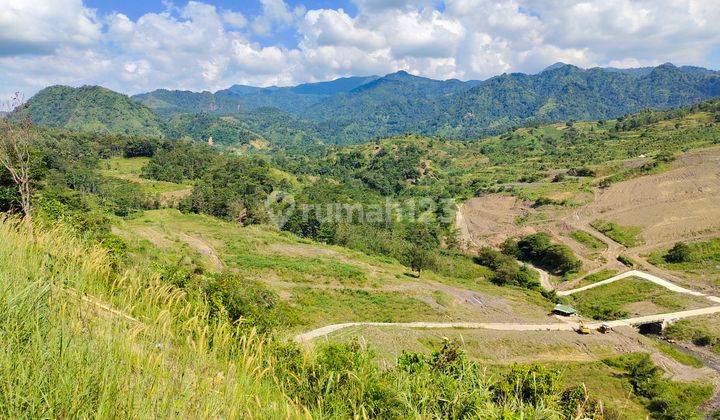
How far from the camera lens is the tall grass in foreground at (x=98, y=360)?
196cm

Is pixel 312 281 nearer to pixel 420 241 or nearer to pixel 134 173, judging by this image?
pixel 420 241

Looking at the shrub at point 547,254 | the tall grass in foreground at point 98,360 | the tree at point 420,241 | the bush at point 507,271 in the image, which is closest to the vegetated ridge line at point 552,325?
the shrub at point 547,254

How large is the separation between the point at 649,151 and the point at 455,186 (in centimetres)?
5068

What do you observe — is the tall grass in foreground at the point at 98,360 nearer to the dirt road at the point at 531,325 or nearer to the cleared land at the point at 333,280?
the dirt road at the point at 531,325

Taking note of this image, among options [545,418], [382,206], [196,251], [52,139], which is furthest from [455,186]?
[545,418]

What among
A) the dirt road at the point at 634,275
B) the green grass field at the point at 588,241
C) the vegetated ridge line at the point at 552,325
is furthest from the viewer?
the green grass field at the point at 588,241

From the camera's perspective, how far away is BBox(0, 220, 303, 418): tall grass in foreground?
1.96 m

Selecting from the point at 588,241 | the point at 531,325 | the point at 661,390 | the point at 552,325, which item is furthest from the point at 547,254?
the point at 661,390

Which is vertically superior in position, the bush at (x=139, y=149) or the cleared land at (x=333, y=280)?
the bush at (x=139, y=149)

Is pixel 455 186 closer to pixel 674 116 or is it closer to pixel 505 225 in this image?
pixel 505 225

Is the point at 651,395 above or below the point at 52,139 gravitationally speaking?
below

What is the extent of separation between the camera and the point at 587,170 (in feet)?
323

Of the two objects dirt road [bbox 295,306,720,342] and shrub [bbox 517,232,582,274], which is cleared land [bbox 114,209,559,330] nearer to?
dirt road [bbox 295,306,720,342]

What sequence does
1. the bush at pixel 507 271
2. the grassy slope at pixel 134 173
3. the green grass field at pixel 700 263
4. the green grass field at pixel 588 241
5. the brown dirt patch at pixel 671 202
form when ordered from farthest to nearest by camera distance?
1. the grassy slope at pixel 134 173
2. the green grass field at pixel 588 241
3. the brown dirt patch at pixel 671 202
4. the bush at pixel 507 271
5. the green grass field at pixel 700 263
